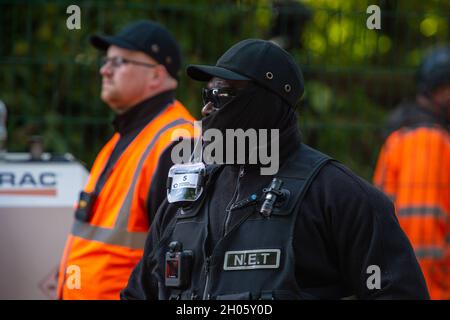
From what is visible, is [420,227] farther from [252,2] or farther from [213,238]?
[213,238]

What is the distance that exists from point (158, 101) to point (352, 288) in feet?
7.14

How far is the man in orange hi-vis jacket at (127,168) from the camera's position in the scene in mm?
4566

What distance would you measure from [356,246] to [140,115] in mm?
2133

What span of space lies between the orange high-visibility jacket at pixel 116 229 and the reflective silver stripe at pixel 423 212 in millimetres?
1944


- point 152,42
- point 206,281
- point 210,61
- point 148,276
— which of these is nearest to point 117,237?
point 148,276

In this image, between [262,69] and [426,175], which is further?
[426,175]

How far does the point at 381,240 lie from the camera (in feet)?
10.4

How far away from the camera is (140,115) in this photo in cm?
508

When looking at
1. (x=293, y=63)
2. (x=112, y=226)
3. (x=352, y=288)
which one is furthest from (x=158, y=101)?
(x=352, y=288)

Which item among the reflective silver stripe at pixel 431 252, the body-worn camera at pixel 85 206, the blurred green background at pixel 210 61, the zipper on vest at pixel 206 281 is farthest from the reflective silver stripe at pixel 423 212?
the zipper on vest at pixel 206 281

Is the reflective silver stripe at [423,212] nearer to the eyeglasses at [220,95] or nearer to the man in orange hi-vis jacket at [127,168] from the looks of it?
the man in orange hi-vis jacket at [127,168]

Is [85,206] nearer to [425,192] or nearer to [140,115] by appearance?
[140,115]

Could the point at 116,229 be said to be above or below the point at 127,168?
below

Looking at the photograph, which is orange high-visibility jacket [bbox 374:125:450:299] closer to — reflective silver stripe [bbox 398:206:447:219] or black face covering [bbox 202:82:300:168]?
reflective silver stripe [bbox 398:206:447:219]
